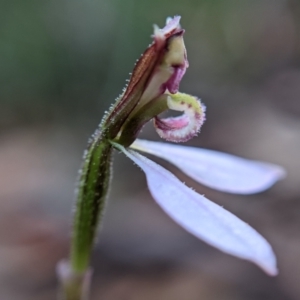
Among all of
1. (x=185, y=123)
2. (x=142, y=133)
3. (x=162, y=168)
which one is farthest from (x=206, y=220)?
(x=142, y=133)

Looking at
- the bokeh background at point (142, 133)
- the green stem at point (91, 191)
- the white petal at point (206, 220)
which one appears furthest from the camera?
the bokeh background at point (142, 133)

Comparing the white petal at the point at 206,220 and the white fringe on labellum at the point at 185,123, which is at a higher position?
the white fringe on labellum at the point at 185,123

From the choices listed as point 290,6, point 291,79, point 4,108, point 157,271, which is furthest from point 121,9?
point 157,271

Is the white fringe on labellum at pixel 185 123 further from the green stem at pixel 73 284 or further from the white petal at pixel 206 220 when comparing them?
the green stem at pixel 73 284

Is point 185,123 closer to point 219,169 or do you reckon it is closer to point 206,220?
point 219,169

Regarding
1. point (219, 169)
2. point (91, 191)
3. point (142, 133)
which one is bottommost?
point (91, 191)

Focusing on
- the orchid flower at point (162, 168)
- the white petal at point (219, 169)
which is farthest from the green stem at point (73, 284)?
the white petal at point (219, 169)

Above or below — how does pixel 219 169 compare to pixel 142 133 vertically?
below
